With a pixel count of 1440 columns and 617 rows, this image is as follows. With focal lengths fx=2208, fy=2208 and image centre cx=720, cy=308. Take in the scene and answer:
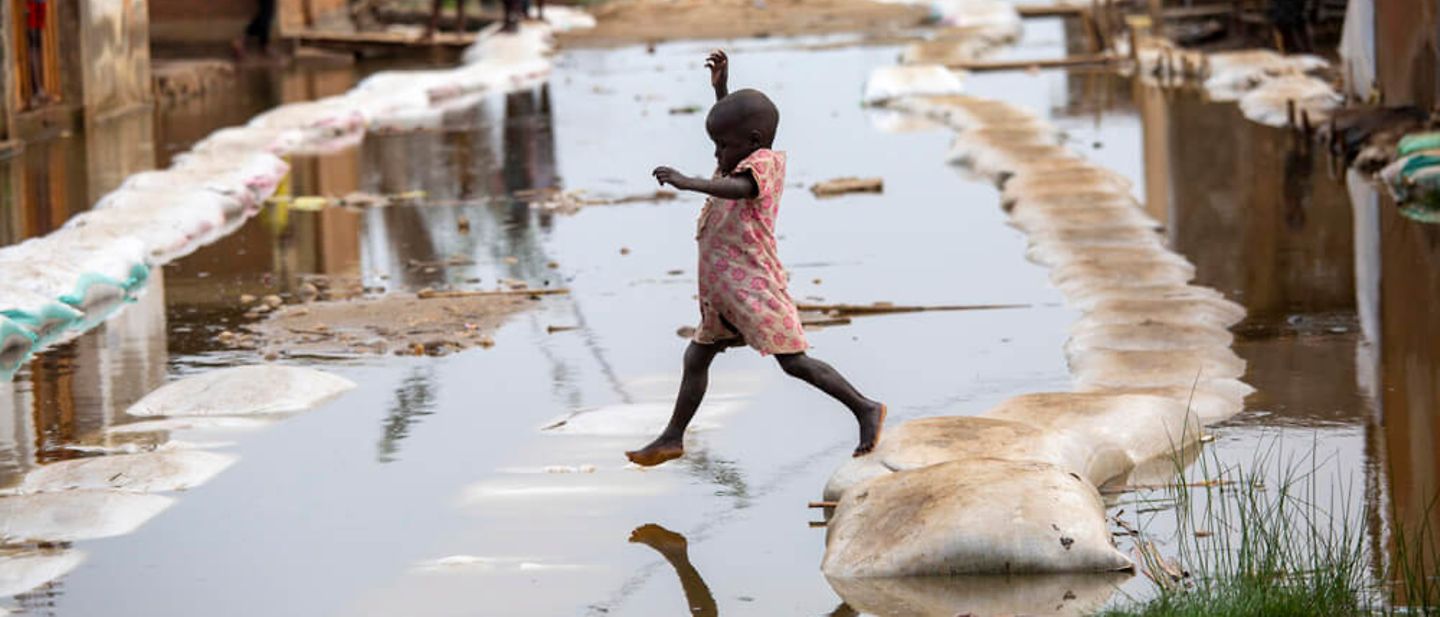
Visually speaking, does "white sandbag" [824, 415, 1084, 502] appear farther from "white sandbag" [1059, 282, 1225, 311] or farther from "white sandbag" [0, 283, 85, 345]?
"white sandbag" [0, 283, 85, 345]

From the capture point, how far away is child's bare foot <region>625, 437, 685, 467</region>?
6.40 meters

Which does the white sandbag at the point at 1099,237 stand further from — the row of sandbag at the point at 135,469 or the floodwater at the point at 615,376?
the row of sandbag at the point at 135,469

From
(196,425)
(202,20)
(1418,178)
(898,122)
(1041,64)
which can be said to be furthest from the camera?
(202,20)

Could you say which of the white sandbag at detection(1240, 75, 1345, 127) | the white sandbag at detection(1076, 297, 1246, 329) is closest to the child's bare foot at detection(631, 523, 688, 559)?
the white sandbag at detection(1076, 297, 1246, 329)

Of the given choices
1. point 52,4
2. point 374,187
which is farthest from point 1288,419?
point 52,4

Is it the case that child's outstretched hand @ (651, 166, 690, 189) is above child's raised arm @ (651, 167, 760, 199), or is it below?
above

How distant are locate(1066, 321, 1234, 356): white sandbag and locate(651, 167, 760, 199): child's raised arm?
7.24 ft

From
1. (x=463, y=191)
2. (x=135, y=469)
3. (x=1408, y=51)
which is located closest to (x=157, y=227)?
(x=463, y=191)

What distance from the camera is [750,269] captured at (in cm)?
610

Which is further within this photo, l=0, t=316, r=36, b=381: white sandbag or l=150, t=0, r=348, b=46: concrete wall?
l=150, t=0, r=348, b=46: concrete wall

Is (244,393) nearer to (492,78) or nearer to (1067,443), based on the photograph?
(1067,443)

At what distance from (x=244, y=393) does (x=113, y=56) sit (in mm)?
12259

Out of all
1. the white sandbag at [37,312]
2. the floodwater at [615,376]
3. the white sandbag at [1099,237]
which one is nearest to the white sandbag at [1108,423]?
the floodwater at [615,376]

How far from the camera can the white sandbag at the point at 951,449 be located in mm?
5820
